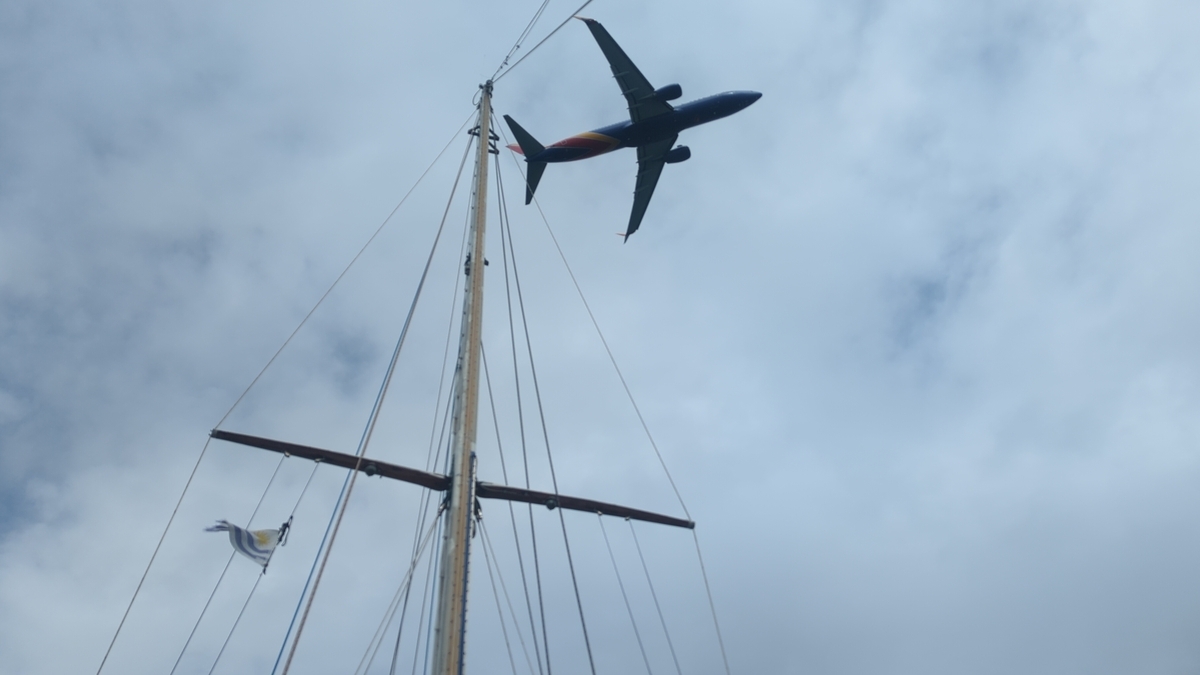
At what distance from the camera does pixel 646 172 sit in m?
36.9

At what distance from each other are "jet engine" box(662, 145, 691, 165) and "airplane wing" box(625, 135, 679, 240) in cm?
21

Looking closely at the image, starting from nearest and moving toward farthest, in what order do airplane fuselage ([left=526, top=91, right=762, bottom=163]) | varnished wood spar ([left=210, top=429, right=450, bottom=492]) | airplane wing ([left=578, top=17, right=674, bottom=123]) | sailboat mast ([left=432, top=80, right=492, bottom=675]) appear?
sailboat mast ([left=432, top=80, right=492, bottom=675]) → varnished wood spar ([left=210, top=429, right=450, bottom=492]) → airplane wing ([left=578, top=17, right=674, bottom=123]) → airplane fuselage ([left=526, top=91, right=762, bottom=163])

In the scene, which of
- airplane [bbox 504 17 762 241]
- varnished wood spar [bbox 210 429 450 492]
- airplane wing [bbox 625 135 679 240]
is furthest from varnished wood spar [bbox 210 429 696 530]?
airplane wing [bbox 625 135 679 240]

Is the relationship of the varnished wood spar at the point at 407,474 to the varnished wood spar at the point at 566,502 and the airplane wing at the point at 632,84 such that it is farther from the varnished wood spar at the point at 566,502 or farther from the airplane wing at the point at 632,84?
the airplane wing at the point at 632,84

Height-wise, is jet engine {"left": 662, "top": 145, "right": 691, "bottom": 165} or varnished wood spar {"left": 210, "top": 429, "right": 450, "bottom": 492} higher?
jet engine {"left": 662, "top": 145, "right": 691, "bottom": 165}

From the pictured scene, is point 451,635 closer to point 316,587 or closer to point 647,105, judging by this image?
point 316,587

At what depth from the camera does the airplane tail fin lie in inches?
1427

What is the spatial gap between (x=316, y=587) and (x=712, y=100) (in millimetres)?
29052

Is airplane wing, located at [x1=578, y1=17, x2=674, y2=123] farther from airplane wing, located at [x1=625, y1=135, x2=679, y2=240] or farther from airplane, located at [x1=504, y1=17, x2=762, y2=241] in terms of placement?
airplane wing, located at [x1=625, y1=135, x2=679, y2=240]

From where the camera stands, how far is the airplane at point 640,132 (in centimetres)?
3350

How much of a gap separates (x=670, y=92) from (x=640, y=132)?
2617 mm

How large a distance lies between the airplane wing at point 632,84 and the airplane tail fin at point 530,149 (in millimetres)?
4947

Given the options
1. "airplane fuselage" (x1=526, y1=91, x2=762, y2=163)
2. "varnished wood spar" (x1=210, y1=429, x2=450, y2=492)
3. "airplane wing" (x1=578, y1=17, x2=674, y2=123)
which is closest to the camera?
"varnished wood spar" (x1=210, y1=429, x2=450, y2=492)

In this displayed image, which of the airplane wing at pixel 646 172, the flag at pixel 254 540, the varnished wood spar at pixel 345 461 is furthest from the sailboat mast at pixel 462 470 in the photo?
the airplane wing at pixel 646 172
